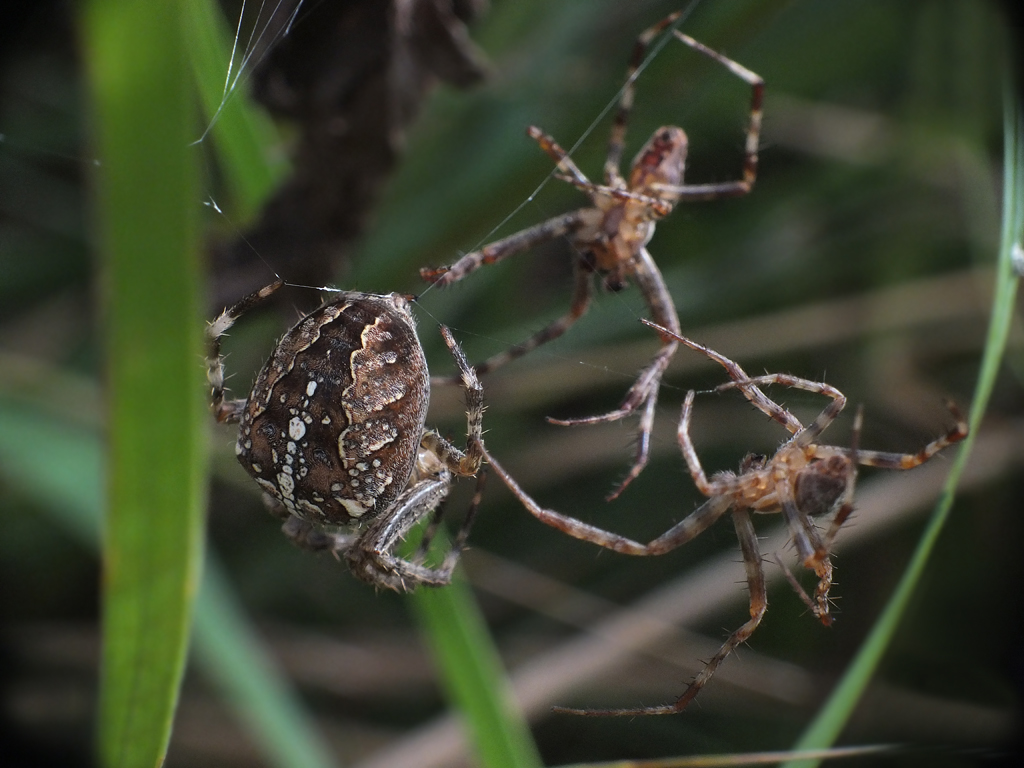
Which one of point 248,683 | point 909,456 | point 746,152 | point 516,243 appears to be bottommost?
point 248,683

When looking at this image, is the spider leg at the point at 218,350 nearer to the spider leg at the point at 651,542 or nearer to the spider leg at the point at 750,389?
the spider leg at the point at 651,542

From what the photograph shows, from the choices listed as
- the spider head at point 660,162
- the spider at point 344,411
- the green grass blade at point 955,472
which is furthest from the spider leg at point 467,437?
the green grass blade at point 955,472

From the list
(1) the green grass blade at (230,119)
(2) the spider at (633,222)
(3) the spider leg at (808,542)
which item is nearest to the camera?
(1) the green grass blade at (230,119)

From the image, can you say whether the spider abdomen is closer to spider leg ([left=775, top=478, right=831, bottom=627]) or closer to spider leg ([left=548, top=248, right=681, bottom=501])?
spider leg ([left=548, top=248, right=681, bottom=501])

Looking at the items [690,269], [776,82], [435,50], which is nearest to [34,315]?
[435,50]

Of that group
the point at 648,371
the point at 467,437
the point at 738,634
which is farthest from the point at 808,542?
the point at 467,437

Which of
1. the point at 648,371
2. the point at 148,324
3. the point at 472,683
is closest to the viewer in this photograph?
the point at 148,324

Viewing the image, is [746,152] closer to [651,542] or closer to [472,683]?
[651,542]
